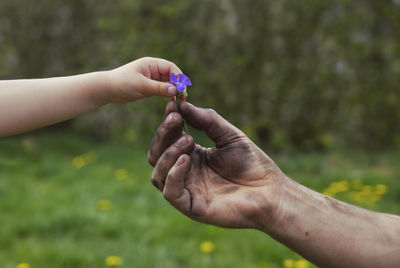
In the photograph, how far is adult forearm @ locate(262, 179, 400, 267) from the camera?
1.37 m

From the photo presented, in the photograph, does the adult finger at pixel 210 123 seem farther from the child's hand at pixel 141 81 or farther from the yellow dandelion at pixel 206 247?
the yellow dandelion at pixel 206 247

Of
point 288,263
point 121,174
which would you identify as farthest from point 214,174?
point 121,174

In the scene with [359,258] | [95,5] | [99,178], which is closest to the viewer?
[359,258]

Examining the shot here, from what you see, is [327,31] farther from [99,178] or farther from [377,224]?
[377,224]

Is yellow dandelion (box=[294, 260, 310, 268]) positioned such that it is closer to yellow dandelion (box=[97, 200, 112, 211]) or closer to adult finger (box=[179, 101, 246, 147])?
adult finger (box=[179, 101, 246, 147])

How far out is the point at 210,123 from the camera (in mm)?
1479

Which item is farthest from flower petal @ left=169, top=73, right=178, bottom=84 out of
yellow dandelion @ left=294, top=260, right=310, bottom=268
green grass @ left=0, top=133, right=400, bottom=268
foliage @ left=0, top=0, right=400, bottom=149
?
foliage @ left=0, top=0, right=400, bottom=149

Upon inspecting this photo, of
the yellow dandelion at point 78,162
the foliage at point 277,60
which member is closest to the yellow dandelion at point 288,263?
the yellow dandelion at point 78,162

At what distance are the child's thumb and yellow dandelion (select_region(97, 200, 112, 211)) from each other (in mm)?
2029

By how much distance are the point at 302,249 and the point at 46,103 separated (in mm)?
997

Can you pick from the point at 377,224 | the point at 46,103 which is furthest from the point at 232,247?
the point at 46,103

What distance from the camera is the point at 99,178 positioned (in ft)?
13.1

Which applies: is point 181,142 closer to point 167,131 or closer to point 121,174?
point 167,131

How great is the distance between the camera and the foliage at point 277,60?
453 cm
